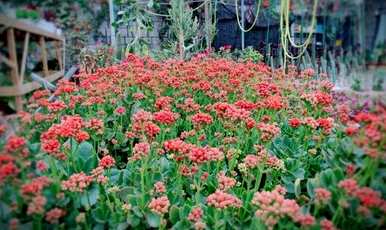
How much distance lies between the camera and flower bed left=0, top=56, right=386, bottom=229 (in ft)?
3.25

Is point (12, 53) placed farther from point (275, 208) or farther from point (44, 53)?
point (275, 208)

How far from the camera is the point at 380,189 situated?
1079 millimetres

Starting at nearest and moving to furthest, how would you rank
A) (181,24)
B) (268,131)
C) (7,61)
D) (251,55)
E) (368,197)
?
(368,197) → (7,61) → (268,131) → (251,55) → (181,24)

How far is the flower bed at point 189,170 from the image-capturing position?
3.25 feet

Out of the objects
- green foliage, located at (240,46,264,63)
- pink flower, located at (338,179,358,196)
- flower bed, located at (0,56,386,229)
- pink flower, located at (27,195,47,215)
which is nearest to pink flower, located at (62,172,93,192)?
flower bed, located at (0,56,386,229)

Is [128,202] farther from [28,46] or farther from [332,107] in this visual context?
[332,107]

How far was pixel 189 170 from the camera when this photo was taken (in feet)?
4.37

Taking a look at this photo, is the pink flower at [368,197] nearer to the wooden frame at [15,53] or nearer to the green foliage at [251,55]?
the wooden frame at [15,53]

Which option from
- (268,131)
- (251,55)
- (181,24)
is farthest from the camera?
(181,24)

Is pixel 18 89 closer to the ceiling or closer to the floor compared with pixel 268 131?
closer to the ceiling

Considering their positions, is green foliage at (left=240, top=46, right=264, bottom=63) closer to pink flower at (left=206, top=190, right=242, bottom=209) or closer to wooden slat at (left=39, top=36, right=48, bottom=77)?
wooden slat at (left=39, top=36, right=48, bottom=77)

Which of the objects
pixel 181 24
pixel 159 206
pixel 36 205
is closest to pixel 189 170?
pixel 159 206

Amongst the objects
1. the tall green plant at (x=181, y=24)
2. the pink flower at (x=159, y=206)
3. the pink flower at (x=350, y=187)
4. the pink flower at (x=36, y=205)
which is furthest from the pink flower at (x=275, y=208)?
the tall green plant at (x=181, y=24)

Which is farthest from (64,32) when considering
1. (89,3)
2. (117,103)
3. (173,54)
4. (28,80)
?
(173,54)
